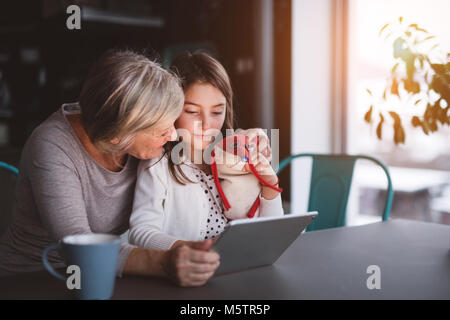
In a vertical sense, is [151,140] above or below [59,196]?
above

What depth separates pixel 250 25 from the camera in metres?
3.37

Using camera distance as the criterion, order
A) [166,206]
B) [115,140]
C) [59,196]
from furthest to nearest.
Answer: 1. [166,206]
2. [115,140]
3. [59,196]

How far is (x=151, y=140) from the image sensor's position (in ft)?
3.72

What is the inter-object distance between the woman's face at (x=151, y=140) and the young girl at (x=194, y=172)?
7 centimetres

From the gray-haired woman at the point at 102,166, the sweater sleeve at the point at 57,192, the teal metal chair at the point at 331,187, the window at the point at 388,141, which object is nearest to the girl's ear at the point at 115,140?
the gray-haired woman at the point at 102,166

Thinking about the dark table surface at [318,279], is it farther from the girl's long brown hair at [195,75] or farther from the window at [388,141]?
the window at [388,141]

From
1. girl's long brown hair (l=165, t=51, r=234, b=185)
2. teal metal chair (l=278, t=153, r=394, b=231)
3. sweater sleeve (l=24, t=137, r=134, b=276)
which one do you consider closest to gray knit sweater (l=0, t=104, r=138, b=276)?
sweater sleeve (l=24, t=137, r=134, b=276)

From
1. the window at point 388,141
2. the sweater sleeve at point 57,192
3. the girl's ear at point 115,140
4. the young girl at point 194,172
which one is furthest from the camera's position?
the window at point 388,141

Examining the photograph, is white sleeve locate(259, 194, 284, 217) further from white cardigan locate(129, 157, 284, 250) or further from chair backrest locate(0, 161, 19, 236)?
chair backrest locate(0, 161, 19, 236)

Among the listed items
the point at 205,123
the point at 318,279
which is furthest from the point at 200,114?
the point at 318,279

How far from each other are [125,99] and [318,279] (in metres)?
0.55

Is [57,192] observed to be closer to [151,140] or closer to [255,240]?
[151,140]

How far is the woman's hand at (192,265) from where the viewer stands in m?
0.87
